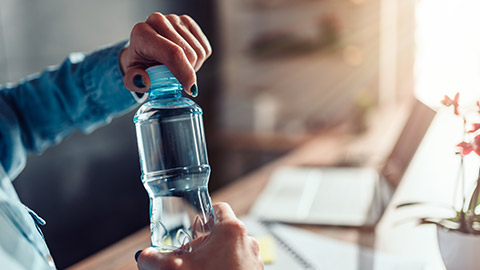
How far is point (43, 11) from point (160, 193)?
6.33 feet

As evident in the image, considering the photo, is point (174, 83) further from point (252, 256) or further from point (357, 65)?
point (357, 65)

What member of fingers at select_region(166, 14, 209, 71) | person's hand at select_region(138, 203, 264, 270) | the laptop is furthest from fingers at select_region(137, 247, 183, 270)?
the laptop

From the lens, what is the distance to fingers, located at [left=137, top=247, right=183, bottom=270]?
19.1 inches

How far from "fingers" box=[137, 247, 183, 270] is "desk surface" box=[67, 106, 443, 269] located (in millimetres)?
395

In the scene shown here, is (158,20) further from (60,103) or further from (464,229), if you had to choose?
(464,229)

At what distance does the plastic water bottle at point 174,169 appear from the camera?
706 millimetres

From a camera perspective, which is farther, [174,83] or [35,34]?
[35,34]

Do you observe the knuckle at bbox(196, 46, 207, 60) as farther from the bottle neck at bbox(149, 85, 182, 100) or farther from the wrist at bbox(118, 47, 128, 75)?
the wrist at bbox(118, 47, 128, 75)

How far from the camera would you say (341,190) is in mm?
1312

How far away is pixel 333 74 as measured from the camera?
348 centimetres

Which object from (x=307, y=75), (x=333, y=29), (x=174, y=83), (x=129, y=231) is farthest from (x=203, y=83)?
(x=174, y=83)

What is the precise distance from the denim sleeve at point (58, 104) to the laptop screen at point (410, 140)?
60 centimetres

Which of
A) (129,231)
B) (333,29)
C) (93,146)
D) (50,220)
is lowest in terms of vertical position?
(129,231)

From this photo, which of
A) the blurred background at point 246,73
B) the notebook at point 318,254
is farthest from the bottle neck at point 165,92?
the blurred background at point 246,73
